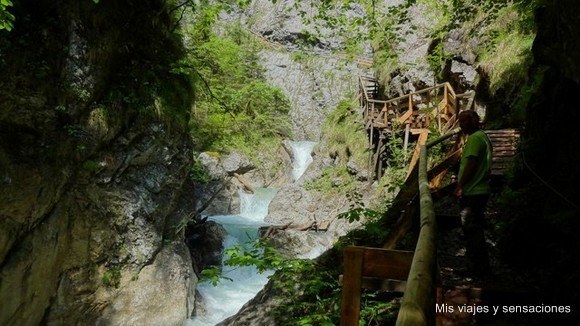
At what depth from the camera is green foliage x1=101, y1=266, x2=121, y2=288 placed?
8.16 m

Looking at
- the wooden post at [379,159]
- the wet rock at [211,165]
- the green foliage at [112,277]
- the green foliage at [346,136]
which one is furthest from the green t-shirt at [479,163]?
the green foliage at [346,136]

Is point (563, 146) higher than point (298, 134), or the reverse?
point (298, 134)

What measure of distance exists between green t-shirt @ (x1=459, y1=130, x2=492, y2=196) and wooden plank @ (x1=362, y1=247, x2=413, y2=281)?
1915 millimetres

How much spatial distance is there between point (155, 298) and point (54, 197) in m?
3.26

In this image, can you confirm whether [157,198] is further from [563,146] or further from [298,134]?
[298,134]

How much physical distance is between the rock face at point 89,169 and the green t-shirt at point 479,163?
22.7 ft

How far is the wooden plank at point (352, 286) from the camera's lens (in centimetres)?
196

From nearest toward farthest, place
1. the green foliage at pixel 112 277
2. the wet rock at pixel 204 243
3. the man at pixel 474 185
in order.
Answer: the man at pixel 474 185
the green foliage at pixel 112 277
the wet rock at pixel 204 243

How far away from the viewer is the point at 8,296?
641 cm

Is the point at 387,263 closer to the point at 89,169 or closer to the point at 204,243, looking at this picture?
the point at 89,169

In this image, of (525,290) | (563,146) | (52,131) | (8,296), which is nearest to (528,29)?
(563,146)

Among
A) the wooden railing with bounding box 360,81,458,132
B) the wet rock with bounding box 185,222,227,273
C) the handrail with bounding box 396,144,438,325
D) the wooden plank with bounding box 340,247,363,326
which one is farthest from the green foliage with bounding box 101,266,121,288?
the wooden railing with bounding box 360,81,458,132

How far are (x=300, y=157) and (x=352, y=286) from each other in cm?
2825

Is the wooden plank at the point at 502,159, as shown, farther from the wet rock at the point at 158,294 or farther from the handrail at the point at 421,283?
the wet rock at the point at 158,294
